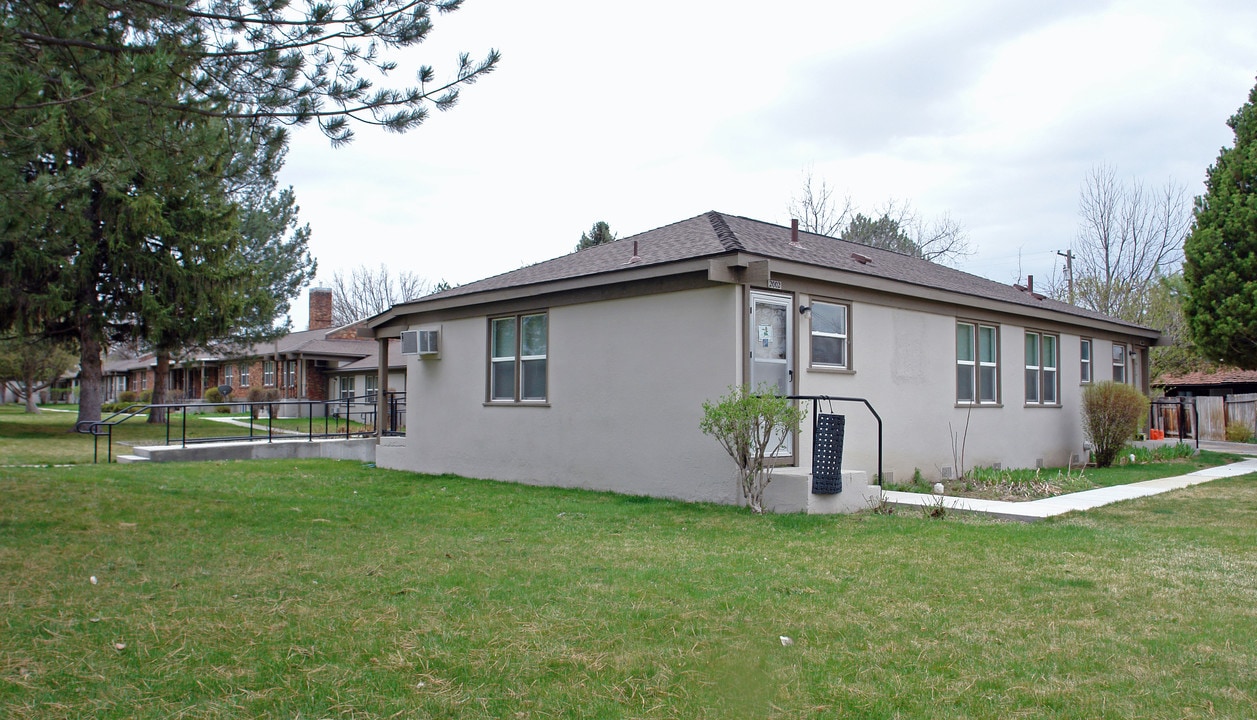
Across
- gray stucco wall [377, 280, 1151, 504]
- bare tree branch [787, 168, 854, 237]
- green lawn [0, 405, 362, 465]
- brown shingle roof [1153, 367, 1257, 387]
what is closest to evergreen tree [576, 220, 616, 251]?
bare tree branch [787, 168, 854, 237]

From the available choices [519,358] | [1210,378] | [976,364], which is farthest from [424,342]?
[1210,378]

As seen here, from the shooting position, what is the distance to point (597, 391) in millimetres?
11227

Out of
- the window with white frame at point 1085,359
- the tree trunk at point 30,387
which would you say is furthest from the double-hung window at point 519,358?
the tree trunk at point 30,387

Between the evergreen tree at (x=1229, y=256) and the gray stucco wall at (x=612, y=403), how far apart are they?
1469cm

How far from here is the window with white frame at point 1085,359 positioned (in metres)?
16.6

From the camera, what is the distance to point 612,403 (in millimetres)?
11016

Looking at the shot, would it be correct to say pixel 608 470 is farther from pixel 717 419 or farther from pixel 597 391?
pixel 717 419

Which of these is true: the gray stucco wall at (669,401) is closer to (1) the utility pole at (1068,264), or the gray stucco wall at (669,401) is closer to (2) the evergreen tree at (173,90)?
(2) the evergreen tree at (173,90)

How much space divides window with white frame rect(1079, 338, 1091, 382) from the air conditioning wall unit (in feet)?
38.0

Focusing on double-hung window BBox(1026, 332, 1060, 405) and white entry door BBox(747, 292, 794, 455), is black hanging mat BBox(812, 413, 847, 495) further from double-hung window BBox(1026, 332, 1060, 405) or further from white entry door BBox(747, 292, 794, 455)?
double-hung window BBox(1026, 332, 1060, 405)

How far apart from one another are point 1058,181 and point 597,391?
985 inches

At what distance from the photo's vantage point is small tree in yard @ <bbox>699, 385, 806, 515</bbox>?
877 centimetres

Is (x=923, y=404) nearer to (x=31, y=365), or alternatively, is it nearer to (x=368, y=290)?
(x=31, y=365)

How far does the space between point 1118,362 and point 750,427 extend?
12524 mm
